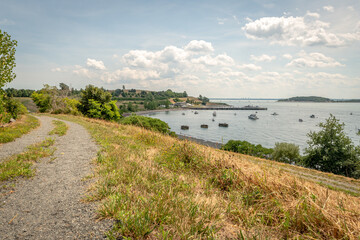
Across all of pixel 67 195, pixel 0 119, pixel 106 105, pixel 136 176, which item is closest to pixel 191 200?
pixel 136 176

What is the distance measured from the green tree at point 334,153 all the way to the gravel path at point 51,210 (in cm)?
3011

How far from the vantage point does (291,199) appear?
3691 mm

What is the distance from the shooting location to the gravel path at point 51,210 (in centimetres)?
282

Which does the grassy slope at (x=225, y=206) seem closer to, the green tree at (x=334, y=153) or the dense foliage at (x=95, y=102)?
the green tree at (x=334, y=153)

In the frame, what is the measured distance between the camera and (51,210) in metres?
3.47

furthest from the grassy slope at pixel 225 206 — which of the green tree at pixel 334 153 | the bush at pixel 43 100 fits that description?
the bush at pixel 43 100

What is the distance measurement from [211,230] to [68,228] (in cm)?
222

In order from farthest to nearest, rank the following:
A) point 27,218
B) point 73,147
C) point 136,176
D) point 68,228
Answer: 1. point 73,147
2. point 136,176
3. point 27,218
4. point 68,228

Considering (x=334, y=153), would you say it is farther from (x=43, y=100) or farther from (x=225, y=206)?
(x=43, y=100)

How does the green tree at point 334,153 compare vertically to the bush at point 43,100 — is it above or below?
below

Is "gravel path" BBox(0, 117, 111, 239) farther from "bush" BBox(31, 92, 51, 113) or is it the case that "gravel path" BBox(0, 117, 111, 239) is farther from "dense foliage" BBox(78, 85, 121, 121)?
"bush" BBox(31, 92, 51, 113)

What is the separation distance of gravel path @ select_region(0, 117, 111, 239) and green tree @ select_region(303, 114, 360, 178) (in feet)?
98.8

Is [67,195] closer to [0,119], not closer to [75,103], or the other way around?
[0,119]

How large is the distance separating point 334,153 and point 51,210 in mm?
31945
